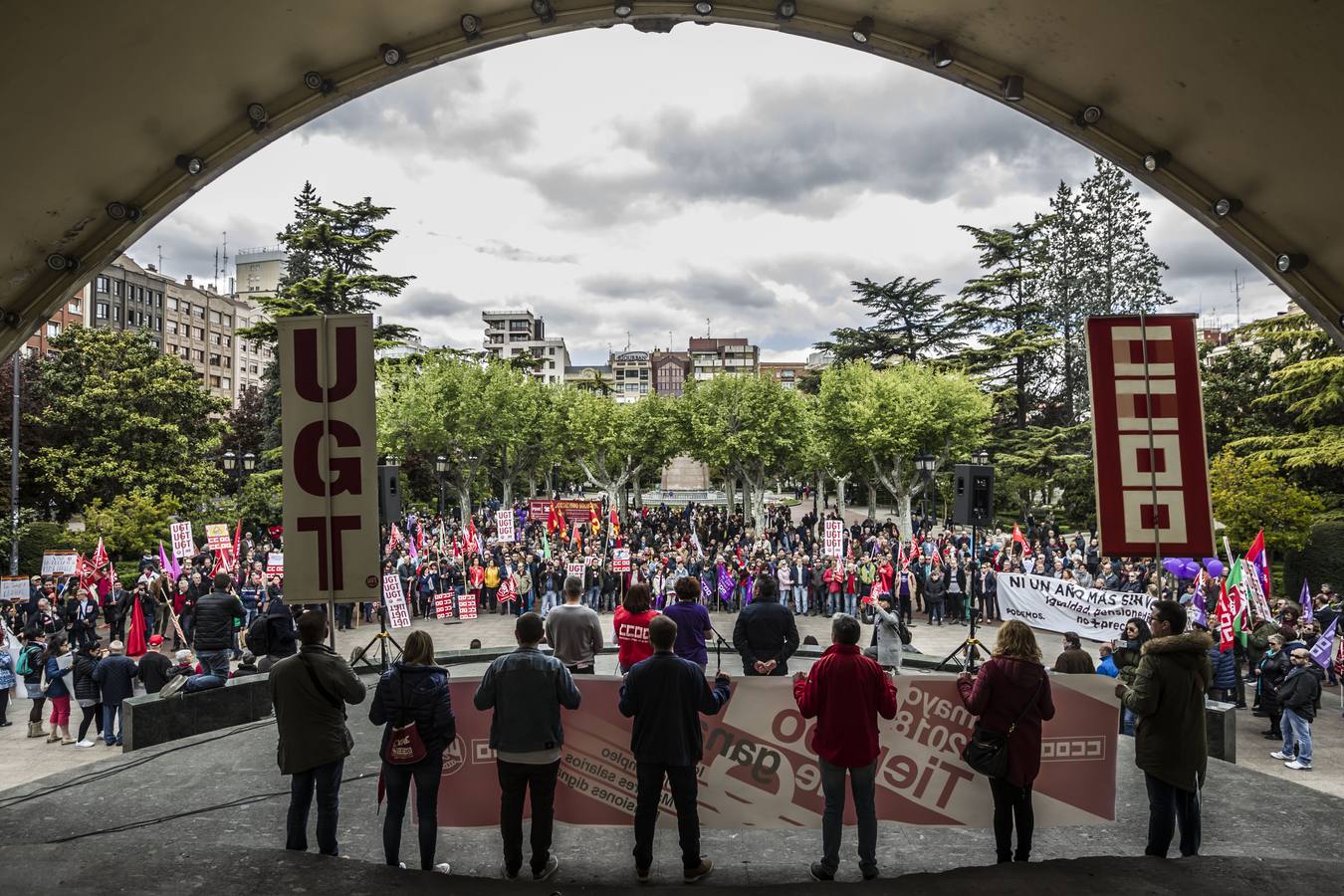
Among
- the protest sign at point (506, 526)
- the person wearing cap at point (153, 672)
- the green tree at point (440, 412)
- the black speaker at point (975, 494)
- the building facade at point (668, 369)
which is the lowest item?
the person wearing cap at point (153, 672)

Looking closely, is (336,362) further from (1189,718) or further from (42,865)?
(1189,718)

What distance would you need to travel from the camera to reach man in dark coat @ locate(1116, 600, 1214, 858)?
181 inches

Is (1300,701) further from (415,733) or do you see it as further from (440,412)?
(440,412)

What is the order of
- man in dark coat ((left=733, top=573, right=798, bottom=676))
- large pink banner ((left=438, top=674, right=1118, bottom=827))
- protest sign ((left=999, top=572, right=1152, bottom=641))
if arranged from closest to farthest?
large pink banner ((left=438, top=674, right=1118, bottom=827)) < man in dark coat ((left=733, top=573, right=798, bottom=676)) < protest sign ((left=999, top=572, right=1152, bottom=641))

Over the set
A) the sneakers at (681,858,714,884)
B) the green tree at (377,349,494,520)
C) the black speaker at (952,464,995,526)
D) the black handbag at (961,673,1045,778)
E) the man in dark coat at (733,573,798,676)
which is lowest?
the sneakers at (681,858,714,884)

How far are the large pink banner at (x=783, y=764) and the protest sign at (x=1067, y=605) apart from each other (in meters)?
9.50

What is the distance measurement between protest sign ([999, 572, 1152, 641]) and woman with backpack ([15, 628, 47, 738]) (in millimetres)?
15604

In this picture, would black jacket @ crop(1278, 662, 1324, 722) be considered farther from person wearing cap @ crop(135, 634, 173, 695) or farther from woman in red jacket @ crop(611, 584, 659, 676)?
person wearing cap @ crop(135, 634, 173, 695)

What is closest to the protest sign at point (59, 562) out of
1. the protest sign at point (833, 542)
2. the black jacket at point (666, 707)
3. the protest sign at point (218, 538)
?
the protest sign at point (218, 538)

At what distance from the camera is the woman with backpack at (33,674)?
10.7 m

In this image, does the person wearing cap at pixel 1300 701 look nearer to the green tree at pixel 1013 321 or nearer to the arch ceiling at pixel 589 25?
the arch ceiling at pixel 589 25

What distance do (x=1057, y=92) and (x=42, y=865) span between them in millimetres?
6666

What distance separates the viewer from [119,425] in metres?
30.6

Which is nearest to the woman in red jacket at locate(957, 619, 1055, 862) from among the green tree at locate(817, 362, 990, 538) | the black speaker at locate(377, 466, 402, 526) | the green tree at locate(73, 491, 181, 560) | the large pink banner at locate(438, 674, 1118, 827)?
the large pink banner at locate(438, 674, 1118, 827)
